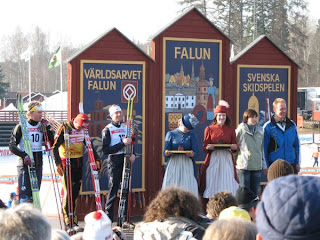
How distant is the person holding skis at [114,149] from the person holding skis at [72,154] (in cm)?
21

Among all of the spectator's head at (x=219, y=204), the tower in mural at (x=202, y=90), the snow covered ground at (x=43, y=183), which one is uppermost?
the tower in mural at (x=202, y=90)

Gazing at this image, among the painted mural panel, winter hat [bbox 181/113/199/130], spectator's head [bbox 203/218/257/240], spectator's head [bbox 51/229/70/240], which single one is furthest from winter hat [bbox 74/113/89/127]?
spectator's head [bbox 203/218/257/240]

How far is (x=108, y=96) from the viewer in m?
7.32

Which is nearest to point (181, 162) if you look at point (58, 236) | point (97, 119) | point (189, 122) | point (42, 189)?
point (189, 122)

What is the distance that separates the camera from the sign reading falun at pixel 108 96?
721 cm

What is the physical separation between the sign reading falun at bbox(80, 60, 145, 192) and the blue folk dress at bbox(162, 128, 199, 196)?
0.72 m

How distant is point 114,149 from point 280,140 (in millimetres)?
2031

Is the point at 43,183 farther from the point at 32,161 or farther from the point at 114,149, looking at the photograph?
the point at 32,161

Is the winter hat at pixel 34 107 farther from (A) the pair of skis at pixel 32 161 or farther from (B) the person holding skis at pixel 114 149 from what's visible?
(B) the person holding skis at pixel 114 149

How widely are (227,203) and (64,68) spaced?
249 feet

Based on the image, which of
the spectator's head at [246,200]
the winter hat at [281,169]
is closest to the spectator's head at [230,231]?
the winter hat at [281,169]

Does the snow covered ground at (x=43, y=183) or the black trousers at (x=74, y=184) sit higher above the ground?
the black trousers at (x=74, y=184)

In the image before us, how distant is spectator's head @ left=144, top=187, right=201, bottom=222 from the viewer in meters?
3.20

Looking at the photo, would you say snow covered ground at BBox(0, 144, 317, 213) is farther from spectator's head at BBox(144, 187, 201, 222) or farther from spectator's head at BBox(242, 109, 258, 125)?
spectator's head at BBox(144, 187, 201, 222)
